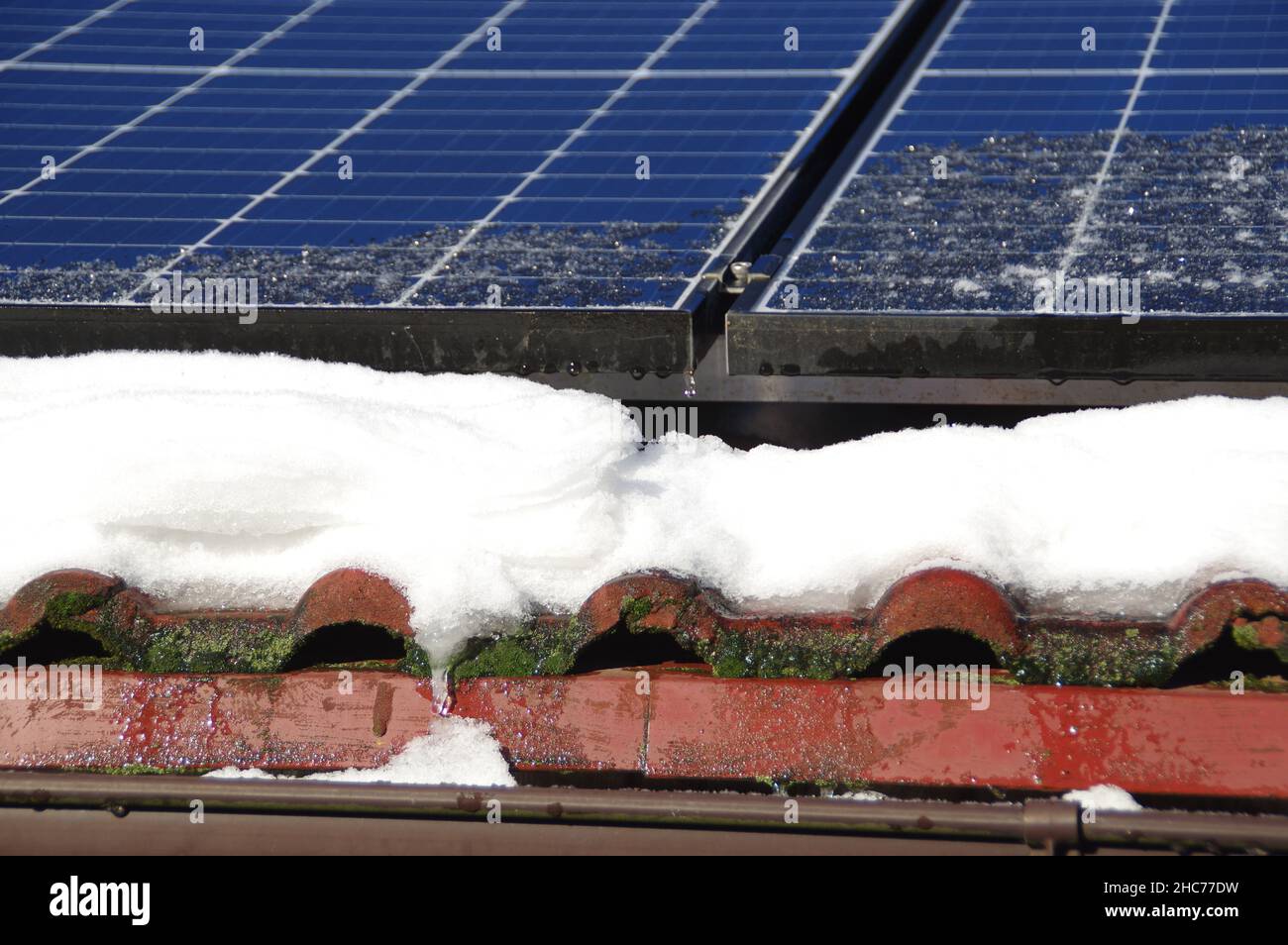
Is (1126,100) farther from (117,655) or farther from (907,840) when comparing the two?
(117,655)

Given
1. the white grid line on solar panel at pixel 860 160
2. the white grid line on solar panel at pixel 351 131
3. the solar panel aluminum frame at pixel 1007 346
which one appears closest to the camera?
the solar panel aluminum frame at pixel 1007 346

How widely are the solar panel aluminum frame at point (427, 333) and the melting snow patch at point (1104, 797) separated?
1.80 m

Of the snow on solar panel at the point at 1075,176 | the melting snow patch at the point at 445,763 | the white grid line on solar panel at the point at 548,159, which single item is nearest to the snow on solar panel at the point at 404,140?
the white grid line on solar panel at the point at 548,159

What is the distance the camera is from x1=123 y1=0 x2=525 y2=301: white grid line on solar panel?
508 centimetres

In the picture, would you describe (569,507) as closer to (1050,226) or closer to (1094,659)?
(1094,659)

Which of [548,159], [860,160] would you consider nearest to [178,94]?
[548,159]

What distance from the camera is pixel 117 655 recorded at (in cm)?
340

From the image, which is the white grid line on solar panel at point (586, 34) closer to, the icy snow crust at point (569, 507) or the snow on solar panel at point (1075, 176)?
the snow on solar panel at point (1075, 176)

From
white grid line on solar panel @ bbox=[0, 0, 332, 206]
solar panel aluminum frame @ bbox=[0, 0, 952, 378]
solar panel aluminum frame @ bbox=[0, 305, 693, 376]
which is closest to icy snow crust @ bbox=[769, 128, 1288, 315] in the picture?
solar panel aluminum frame @ bbox=[0, 0, 952, 378]

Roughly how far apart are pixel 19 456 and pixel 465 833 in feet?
4.67

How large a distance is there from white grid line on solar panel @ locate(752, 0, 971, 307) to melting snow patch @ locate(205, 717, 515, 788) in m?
1.59

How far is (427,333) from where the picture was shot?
445cm

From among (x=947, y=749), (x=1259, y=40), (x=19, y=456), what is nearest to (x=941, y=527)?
(x=947, y=749)

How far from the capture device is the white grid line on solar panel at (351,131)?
16.7 feet
